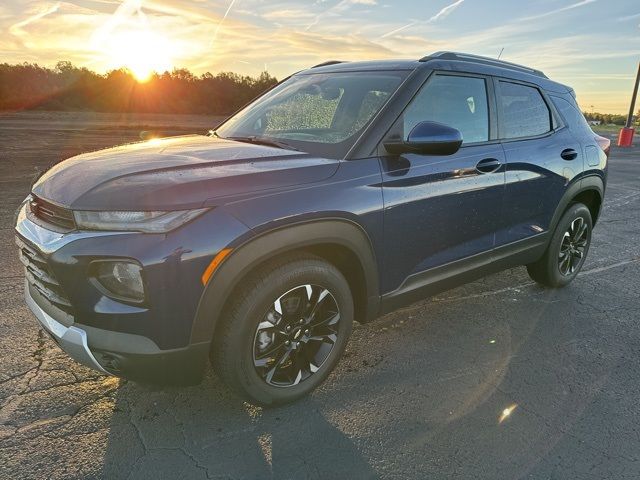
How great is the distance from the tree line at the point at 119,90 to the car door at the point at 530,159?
30273 millimetres

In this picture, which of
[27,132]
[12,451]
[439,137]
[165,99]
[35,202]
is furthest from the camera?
[165,99]

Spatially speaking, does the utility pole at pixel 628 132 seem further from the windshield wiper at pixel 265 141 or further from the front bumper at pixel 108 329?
the front bumper at pixel 108 329

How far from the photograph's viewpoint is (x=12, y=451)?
2.24m

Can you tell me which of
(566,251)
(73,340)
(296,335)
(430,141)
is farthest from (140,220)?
(566,251)

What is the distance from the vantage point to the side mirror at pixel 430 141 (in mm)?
2660

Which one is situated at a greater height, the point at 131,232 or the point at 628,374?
the point at 131,232

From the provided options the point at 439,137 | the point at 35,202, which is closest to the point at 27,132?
the point at 35,202

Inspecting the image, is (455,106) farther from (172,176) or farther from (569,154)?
(172,176)

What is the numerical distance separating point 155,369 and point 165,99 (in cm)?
3394

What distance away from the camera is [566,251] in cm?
444

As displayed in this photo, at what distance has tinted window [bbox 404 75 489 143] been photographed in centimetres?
302

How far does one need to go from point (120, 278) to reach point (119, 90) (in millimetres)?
33729

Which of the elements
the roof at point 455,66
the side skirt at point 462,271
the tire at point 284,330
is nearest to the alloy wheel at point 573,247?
the side skirt at point 462,271

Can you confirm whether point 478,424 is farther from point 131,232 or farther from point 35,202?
point 35,202
